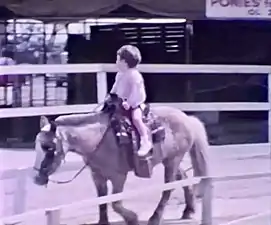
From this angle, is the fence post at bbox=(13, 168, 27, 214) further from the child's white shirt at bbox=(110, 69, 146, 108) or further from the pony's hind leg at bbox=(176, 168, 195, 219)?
the pony's hind leg at bbox=(176, 168, 195, 219)

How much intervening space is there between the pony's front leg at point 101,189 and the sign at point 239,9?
3.26 feet

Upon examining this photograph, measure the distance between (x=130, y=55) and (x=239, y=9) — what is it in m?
0.66

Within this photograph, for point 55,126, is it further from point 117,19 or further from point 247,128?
point 247,128

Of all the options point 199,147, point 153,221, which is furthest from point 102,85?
point 153,221

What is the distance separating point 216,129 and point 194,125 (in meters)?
0.15

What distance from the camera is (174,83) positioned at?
4266 mm

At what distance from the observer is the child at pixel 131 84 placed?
4.02 metres

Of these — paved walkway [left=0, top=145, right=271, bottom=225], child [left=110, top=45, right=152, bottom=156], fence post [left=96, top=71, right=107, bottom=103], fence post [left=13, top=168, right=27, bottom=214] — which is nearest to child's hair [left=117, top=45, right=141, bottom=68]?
child [left=110, top=45, right=152, bottom=156]

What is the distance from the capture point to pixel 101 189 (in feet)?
13.5

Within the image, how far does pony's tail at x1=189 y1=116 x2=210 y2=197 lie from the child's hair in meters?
0.48

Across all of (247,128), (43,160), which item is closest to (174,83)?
(247,128)

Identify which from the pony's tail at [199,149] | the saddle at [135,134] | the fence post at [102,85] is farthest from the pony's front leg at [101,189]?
the pony's tail at [199,149]

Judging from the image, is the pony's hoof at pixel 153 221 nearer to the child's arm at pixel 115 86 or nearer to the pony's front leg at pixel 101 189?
the pony's front leg at pixel 101 189

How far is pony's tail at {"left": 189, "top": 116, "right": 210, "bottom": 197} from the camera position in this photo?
4320 millimetres
